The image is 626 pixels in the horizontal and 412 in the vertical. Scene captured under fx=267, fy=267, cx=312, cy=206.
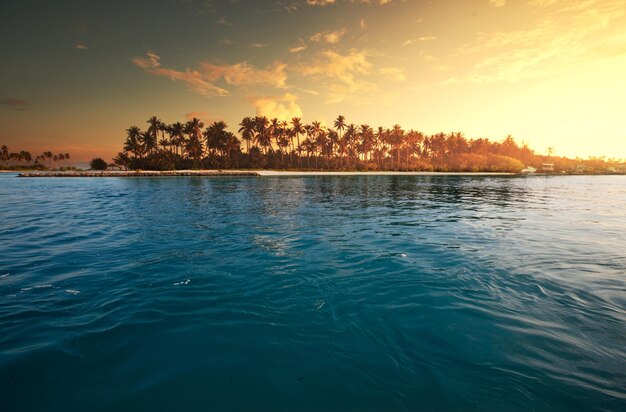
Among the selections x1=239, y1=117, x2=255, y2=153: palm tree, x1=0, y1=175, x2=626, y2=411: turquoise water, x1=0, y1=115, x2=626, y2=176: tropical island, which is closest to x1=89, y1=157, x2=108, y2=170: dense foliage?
x1=0, y1=115, x2=626, y2=176: tropical island

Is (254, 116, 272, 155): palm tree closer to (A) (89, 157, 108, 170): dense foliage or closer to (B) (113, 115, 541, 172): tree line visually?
(B) (113, 115, 541, 172): tree line

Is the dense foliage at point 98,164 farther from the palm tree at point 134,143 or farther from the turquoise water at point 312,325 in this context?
the turquoise water at point 312,325

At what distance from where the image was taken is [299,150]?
104812 millimetres

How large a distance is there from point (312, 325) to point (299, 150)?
103 metres

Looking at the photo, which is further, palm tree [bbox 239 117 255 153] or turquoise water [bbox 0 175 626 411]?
palm tree [bbox 239 117 255 153]

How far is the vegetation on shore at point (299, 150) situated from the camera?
286 ft

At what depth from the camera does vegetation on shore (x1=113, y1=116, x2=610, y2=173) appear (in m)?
87.3

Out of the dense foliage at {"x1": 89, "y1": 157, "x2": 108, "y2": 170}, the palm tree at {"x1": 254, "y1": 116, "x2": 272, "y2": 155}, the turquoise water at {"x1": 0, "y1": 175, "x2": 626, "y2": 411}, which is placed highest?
the palm tree at {"x1": 254, "y1": 116, "x2": 272, "y2": 155}

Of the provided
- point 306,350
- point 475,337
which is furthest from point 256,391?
point 475,337

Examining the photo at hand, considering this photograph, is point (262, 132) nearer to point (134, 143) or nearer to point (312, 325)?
point (134, 143)

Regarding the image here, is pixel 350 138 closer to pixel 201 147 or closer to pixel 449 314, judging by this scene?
pixel 201 147

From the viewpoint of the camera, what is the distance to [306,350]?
385 cm

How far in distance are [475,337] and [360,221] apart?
9385 millimetres

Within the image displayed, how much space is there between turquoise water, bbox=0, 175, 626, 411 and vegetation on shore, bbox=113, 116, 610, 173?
8679 centimetres
